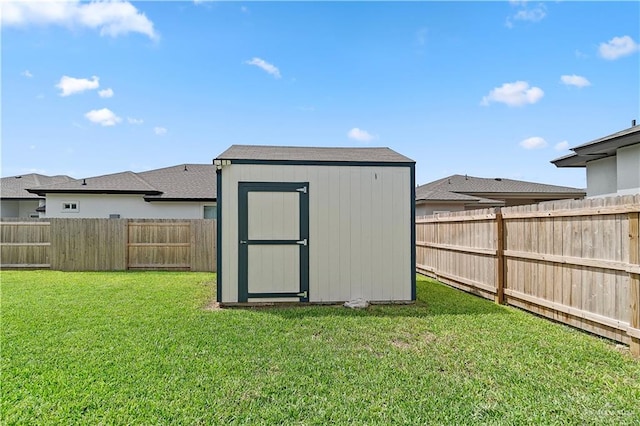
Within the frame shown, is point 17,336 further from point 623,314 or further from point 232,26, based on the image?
point 232,26

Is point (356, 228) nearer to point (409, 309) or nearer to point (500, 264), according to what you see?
point (409, 309)

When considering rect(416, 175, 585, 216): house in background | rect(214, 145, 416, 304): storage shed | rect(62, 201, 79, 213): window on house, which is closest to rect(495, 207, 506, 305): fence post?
rect(214, 145, 416, 304): storage shed

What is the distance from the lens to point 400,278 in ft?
20.6

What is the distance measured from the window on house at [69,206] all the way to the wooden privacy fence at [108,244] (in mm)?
2584

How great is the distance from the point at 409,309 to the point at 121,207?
11982 mm

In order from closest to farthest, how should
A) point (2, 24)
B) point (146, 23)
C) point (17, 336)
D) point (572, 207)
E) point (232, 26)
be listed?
1. point (17, 336)
2. point (572, 207)
3. point (2, 24)
4. point (146, 23)
5. point (232, 26)

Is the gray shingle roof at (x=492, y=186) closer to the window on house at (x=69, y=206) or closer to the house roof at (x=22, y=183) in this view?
the window on house at (x=69, y=206)

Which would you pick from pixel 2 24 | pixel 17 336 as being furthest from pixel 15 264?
pixel 17 336

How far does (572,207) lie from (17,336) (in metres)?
7.32

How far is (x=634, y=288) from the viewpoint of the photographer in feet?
12.3

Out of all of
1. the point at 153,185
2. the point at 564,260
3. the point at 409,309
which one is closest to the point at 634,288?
the point at 564,260

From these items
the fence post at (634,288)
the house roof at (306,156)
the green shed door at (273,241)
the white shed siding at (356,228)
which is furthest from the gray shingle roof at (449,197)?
the fence post at (634,288)

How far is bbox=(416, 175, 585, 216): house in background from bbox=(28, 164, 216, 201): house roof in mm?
9437

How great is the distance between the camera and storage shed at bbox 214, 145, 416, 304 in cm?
604
